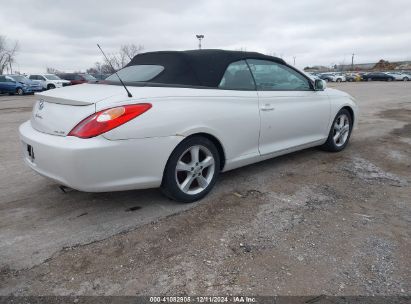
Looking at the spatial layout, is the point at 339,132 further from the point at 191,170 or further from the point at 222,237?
the point at 222,237

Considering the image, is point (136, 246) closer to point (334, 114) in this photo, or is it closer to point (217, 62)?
point (217, 62)

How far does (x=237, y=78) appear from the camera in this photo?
3.85m

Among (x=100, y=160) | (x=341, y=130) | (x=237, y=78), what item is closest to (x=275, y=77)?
(x=237, y=78)

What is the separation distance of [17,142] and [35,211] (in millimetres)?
3787

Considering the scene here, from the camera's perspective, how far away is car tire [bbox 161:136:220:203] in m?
3.24

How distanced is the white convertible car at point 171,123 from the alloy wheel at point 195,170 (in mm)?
10

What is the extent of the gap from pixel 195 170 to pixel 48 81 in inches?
1000

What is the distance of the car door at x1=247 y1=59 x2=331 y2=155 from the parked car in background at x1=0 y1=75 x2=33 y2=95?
23.3 m

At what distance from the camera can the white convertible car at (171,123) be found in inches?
112

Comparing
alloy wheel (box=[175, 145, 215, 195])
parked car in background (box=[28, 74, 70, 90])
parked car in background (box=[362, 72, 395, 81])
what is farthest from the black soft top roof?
parked car in background (box=[362, 72, 395, 81])

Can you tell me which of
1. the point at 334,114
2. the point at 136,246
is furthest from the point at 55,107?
the point at 334,114

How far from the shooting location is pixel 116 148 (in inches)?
→ 112

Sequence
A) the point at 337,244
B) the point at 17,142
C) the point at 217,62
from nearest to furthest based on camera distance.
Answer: the point at 337,244 < the point at 217,62 < the point at 17,142

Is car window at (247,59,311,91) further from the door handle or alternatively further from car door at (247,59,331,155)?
the door handle
